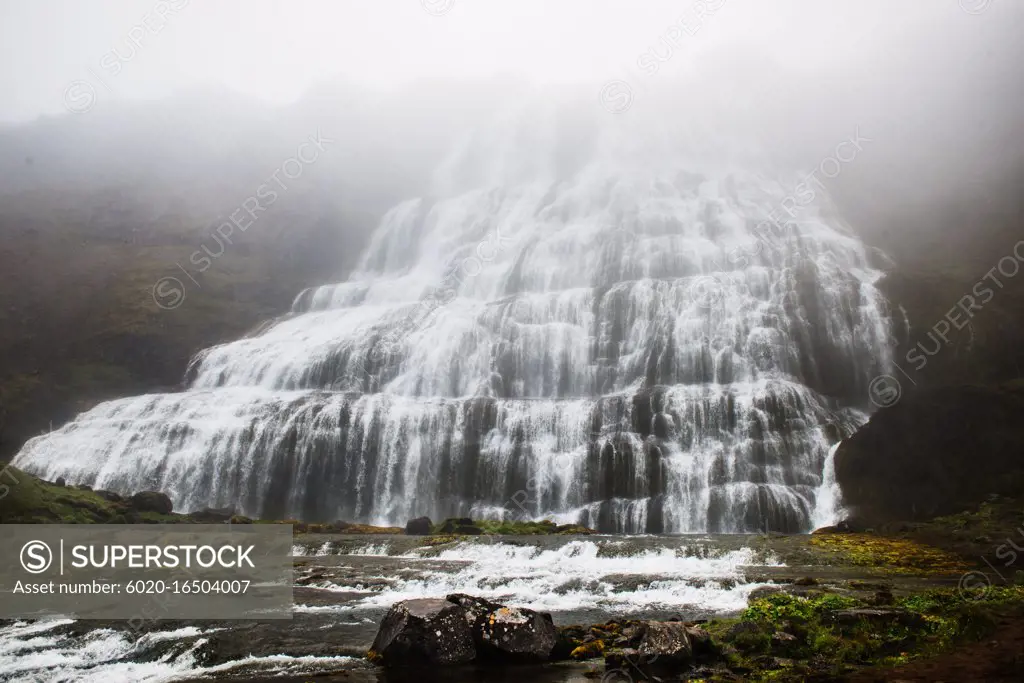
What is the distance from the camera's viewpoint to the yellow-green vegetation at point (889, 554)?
20.1m

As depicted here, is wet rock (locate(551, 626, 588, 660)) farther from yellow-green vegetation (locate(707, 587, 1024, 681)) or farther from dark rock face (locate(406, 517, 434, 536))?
dark rock face (locate(406, 517, 434, 536))

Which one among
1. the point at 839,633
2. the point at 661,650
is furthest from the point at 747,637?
the point at 661,650

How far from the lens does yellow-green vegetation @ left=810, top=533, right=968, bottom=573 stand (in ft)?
66.1

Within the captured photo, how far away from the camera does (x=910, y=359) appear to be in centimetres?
3991

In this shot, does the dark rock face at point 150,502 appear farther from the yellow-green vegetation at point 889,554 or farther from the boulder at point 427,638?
the yellow-green vegetation at point 889,554

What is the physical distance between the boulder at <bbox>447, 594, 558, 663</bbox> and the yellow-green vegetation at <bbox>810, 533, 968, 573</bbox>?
556 inches

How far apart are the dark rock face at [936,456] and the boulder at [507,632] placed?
23.6 metres

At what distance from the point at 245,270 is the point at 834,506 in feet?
214

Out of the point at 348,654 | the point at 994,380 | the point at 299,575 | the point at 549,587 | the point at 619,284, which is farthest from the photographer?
the point at 619,284

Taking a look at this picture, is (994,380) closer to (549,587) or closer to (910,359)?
(910,359)

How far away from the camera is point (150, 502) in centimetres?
3562

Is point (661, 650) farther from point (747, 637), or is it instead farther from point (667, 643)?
point (747, 637)

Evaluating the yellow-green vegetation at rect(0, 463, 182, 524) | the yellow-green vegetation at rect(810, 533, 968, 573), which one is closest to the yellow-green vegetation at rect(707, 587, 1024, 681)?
the yellow-green vegetation at rect(810, 533, 968, 573)

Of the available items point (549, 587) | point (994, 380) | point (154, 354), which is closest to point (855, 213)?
point (994, 380)
